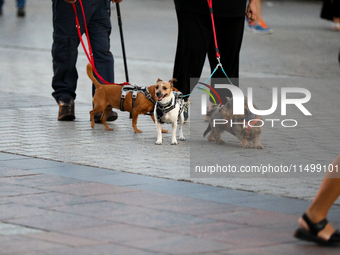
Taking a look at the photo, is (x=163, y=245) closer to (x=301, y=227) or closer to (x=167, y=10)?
(x=301, y=227)

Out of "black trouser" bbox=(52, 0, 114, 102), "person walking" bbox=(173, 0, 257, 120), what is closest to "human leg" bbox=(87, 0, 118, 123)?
"black trouser" bbox=(52, 0, 114, 102)

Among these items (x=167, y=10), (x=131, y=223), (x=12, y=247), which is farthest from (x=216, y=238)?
(x=167, y=10)

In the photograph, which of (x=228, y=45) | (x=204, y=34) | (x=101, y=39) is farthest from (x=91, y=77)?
(x=228, y=45)

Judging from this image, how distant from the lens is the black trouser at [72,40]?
7.68 metres

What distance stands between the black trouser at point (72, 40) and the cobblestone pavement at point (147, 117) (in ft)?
1.60

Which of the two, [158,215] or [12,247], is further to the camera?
[158,215]

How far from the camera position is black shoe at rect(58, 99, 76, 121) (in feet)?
25.5

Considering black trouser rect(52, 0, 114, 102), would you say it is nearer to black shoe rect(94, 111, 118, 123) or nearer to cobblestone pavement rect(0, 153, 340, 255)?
black shoe rect(94, 111, 118, 123)

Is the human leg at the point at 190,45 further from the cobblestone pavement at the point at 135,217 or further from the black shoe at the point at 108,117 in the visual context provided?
the cobblestone pavement at the point at 135,217

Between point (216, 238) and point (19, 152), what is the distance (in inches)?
111

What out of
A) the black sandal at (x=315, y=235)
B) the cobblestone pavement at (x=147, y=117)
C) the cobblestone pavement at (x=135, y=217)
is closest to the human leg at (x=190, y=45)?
the cobblestone pavement at (x=147, y=117)

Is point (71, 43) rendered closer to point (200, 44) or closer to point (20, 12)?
point (200, 44)

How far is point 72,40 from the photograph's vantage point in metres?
7.80

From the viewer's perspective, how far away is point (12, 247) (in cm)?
353
